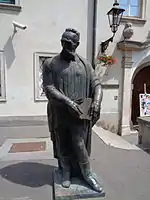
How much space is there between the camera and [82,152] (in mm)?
2008

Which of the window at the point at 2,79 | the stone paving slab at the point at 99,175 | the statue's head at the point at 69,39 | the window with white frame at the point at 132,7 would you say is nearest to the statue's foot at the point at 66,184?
the stone paving slab at the point at 99,175

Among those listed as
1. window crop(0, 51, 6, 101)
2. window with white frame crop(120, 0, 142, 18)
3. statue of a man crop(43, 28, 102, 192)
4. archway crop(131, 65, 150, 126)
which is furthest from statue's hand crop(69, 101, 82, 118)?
archway crop(131, 65, 150, 126)

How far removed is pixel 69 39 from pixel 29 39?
422cm

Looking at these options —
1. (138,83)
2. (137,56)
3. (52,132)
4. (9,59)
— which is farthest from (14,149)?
(138,83)

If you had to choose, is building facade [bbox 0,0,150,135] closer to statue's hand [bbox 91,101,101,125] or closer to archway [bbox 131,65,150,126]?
archway [bbox 131,65,150,126]

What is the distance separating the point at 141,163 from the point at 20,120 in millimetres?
A: 3816

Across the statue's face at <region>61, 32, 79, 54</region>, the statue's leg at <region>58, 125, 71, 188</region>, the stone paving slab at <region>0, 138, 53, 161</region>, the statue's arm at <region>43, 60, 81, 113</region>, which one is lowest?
the stone paving slab at <region>0, 138, 53, 161</region>

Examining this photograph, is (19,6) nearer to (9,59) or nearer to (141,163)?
(9,59)

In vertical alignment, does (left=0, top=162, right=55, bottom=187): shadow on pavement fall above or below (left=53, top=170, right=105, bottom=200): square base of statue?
below

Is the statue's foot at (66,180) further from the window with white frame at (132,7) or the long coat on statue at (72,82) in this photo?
the window with white frame at (132,7)

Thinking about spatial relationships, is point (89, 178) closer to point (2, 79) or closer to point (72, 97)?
point (72, 97)

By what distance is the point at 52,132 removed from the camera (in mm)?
2127

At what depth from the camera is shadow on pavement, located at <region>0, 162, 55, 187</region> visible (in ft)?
7.67

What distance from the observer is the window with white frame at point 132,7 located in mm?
6383
